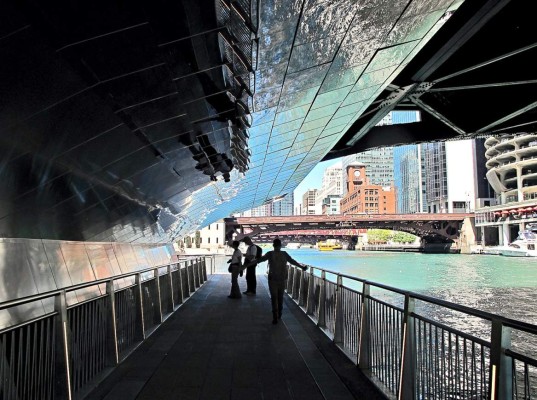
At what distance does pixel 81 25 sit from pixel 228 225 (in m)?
73.5

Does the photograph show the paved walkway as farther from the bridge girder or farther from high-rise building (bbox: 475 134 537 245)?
high-rise building (bbox: 475 134 537 245)

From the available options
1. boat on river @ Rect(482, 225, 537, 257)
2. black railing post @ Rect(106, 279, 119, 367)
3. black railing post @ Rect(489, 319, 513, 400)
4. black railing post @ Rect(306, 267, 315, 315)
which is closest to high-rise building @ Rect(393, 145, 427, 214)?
boat on river @ Rect(482, 225, 537, 257)

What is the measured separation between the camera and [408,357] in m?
4.70

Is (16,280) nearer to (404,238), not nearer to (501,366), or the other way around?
(501,366)

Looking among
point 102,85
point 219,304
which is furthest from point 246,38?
point 219,304

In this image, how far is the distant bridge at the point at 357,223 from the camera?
7800 cm

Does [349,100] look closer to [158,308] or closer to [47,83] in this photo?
[158,308]

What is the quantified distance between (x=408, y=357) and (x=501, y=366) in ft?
5.59

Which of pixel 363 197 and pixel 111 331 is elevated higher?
pixel 363 197

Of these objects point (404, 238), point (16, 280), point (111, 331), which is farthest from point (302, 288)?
point (404, 238)

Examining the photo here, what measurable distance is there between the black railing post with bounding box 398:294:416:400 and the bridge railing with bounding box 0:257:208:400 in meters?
3.08

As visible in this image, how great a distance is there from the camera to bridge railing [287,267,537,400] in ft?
10.1

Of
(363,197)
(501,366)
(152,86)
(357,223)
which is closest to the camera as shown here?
(501,366)

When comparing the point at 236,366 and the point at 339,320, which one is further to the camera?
the point at 339,320
